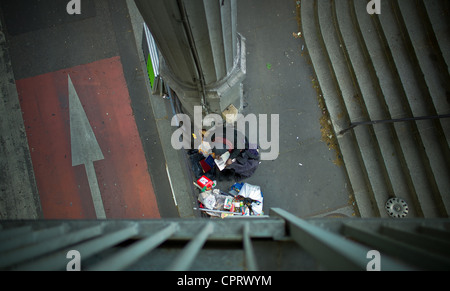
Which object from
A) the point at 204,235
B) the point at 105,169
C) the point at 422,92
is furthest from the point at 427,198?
the point at 105,169

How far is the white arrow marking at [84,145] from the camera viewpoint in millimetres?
5691

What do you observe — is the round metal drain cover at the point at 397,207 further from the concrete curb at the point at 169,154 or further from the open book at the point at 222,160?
the concrete curb at the point at 169,154

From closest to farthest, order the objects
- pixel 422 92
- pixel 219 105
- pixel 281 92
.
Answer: pixel 219 105, pixel 422 92, pixel 281 92

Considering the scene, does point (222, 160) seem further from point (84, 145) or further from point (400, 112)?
point (400, 112)

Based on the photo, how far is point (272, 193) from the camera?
549cm

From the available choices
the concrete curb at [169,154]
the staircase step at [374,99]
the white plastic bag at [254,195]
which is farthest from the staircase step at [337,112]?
the concrete curb at [169,154]

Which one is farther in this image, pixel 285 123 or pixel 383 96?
pixel 285 123

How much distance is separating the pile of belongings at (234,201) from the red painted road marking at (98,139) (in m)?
1.28

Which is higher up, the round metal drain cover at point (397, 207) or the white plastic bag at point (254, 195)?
the white plastic bag at point (254, 195)

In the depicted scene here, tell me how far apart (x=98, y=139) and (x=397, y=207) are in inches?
268

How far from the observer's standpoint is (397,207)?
5.00 metres

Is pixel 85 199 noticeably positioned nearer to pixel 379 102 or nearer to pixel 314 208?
pixel 314 208

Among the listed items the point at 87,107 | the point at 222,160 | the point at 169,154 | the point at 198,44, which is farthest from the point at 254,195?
the point at 87,107

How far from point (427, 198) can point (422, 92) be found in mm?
2118
